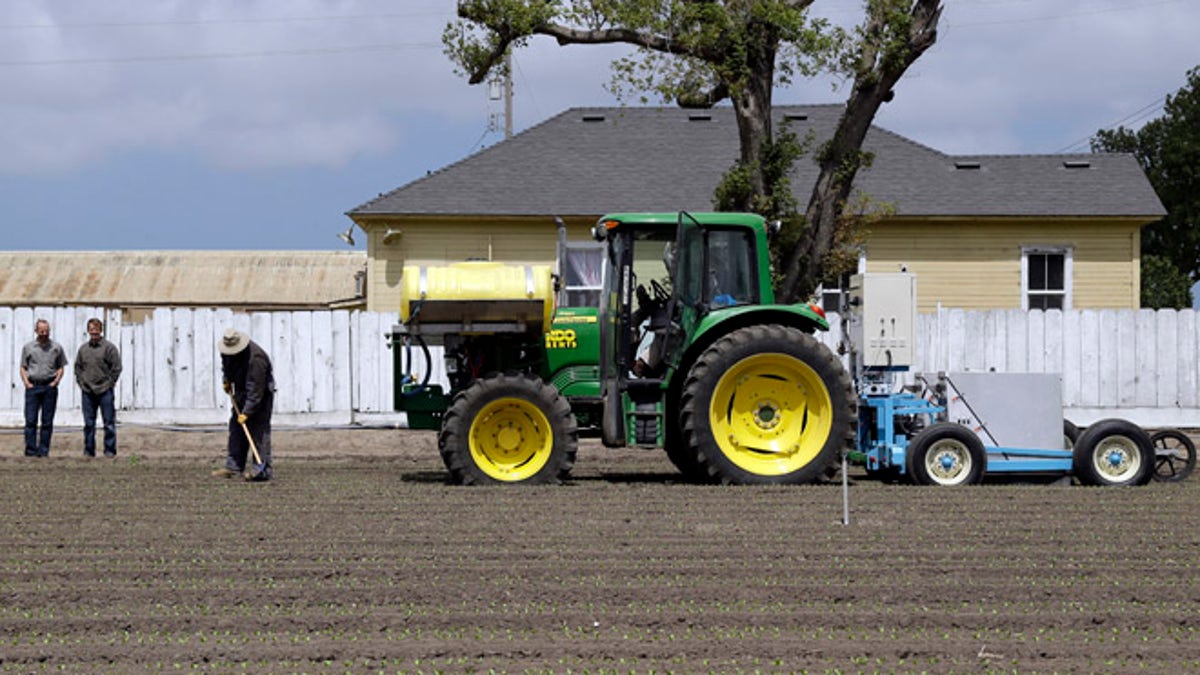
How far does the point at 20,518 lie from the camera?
1166 cm

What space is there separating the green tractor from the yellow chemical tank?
1 centimetres

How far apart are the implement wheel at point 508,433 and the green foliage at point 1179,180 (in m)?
→ 43.1

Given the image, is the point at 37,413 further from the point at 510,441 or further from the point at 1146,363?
the point at 1146,363

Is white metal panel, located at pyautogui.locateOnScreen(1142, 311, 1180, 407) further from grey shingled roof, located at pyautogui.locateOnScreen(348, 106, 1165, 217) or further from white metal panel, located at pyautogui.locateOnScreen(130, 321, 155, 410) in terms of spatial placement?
white metal panel, located at pyautogui.locateOnScreen(130, 321, 155, 410)

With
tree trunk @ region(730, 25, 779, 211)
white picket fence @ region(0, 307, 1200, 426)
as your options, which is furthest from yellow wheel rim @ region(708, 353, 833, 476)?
white picket fence @ region(0, 307, 1200, 426)

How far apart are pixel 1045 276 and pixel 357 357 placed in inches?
516

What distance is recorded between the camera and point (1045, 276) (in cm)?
2891

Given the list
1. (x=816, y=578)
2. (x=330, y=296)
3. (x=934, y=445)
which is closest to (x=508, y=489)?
(x=934, y=445)

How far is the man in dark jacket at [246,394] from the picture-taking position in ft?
48.4

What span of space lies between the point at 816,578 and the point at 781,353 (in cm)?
472

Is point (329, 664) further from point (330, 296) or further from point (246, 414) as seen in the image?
point (330, 296)

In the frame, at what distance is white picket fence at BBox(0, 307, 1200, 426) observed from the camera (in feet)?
73.4

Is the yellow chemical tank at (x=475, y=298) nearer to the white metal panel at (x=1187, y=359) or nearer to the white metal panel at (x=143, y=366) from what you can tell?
the white metal panel at (x=143, y=366)

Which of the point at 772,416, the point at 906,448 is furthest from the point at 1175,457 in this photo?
the point at 772,416
